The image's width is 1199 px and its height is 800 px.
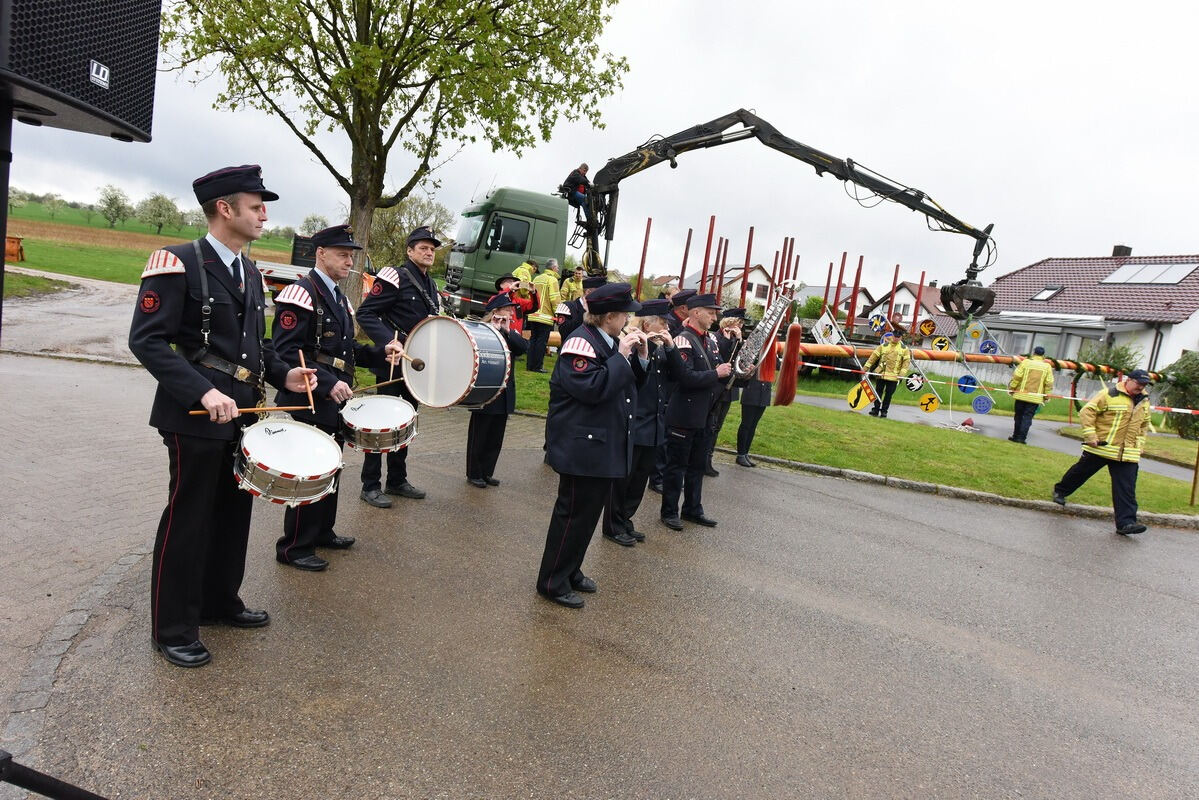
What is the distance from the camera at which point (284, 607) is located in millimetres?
4137

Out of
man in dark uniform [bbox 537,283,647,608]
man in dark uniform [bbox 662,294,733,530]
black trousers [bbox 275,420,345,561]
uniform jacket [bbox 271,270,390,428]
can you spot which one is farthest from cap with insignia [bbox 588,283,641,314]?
man in dark uniform [bbox 662,294,733,530]

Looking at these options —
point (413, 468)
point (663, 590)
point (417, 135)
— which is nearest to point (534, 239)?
point (417, 135)

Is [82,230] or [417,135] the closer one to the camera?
[417,135]

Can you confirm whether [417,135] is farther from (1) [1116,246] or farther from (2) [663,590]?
(1) [1116,246]

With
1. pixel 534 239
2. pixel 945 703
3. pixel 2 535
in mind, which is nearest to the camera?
pixel 945 703

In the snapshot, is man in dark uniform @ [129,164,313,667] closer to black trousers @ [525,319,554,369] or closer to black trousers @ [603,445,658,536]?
black trousers @ [603,445,658,536]

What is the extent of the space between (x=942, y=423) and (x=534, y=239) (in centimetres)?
995

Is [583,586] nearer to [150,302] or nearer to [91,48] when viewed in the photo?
[150,302]

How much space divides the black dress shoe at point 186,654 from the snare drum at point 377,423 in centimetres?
157

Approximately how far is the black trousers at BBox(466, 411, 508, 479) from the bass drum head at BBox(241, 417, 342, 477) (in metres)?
3.23

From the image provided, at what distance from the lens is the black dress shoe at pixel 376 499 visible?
20.1 ft

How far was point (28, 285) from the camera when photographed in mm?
18234

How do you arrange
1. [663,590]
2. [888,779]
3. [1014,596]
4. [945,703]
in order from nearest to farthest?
[888,779] < [945,703] < [663,590] < [1014,596]

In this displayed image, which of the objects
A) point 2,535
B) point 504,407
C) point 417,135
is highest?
point 417,135
